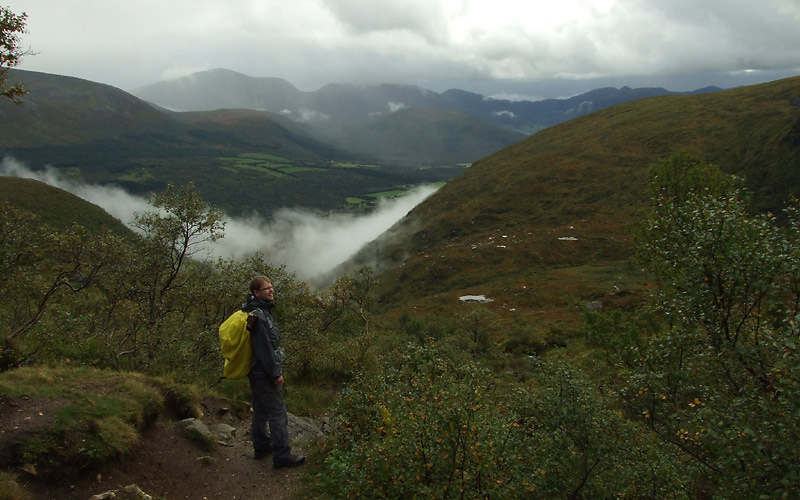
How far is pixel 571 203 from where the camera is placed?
9850cm

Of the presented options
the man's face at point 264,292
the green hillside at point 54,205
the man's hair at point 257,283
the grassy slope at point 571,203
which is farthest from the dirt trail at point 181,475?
the green hillside at point 54,205

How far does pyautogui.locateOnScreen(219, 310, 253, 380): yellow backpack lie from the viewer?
8172mm

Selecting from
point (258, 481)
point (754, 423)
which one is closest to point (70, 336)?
point (258, 481)

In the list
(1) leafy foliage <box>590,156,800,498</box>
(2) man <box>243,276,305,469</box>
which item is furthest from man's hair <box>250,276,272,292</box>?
(1) leafy foliage <box>590,156,800,498</box>

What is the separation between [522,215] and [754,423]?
99153 millimetres

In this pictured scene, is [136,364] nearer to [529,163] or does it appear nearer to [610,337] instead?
[610,337]

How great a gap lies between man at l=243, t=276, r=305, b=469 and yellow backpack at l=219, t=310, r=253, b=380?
0.13 metres

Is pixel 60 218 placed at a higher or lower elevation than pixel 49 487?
lower

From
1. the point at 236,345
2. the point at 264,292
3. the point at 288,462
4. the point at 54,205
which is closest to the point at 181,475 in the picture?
the point at 288,462

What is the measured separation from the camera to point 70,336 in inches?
483

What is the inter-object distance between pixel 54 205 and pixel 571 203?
127646mm

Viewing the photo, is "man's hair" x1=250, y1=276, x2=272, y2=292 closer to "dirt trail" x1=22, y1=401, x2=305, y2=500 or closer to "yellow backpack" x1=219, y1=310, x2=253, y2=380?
"yellow backpack" x1=219, y1=310, x2=253, y2=380

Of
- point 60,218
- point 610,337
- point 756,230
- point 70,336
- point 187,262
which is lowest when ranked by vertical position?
point 60,218

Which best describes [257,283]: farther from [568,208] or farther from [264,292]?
[568,208]
